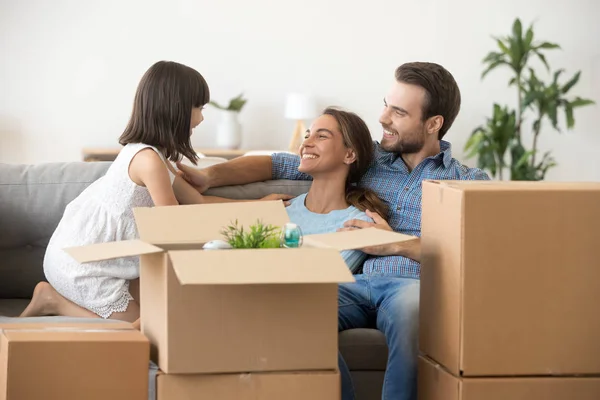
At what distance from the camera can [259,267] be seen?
5.25ft

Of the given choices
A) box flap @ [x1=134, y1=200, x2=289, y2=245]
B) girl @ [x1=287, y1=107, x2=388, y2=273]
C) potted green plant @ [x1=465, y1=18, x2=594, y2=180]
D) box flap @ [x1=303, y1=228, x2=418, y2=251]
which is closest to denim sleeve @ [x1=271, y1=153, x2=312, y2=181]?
girl @ [x1=287, y1=107, x2=388, y2=273]

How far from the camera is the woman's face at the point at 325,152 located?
2.64 metres

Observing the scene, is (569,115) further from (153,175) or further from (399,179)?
(153,175)

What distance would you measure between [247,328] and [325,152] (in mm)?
1058

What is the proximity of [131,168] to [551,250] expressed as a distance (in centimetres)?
123

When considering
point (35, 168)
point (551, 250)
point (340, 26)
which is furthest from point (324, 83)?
point (551, 250)

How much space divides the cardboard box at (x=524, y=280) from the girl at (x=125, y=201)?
97cm

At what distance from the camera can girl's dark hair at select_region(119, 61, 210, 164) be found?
8.38 feet

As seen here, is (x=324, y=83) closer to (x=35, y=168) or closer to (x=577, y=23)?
(x=577, y=23)

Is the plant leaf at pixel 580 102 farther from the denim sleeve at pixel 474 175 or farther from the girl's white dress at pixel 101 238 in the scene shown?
the girl's white dress at pixel 101 238

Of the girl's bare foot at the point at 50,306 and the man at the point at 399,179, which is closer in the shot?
the man at the point at 399,179

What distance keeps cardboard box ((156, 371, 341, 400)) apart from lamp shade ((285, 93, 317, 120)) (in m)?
4.89

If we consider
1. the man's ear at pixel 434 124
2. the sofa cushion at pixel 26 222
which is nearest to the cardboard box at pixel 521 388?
the man's ear at pixel 434 124

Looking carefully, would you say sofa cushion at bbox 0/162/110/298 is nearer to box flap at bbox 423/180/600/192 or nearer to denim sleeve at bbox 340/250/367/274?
denim sleeve at bbox 340/250/367/274
